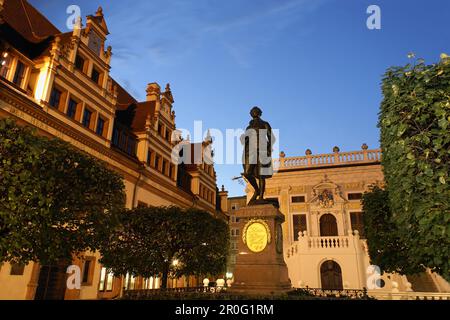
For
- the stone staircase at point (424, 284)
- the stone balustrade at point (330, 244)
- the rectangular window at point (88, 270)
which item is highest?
the stone balustrade at point (330, 244)

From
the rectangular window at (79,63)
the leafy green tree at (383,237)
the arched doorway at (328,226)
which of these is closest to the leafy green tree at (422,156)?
the leafy green tree at (383,237)

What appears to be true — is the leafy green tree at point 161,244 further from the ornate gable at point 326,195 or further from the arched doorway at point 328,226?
the ornate gable at point 326,195

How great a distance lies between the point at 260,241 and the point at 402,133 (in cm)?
546

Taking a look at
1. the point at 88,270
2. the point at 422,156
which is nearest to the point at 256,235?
the point at 422,156

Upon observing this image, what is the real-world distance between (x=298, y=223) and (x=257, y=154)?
2202cm

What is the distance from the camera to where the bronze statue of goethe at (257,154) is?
1085cm

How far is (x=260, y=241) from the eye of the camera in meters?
9.57

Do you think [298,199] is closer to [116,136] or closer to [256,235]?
[116,136]

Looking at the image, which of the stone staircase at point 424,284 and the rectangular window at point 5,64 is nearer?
the rectangular window at point 5,64

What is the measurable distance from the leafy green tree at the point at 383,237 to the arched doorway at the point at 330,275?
10.7 meters

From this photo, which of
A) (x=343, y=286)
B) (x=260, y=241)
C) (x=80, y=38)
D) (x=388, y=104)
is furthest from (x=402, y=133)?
(x=80, y=38)

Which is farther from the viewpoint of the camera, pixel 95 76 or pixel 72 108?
pixel 95 76

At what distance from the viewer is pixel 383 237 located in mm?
13992
